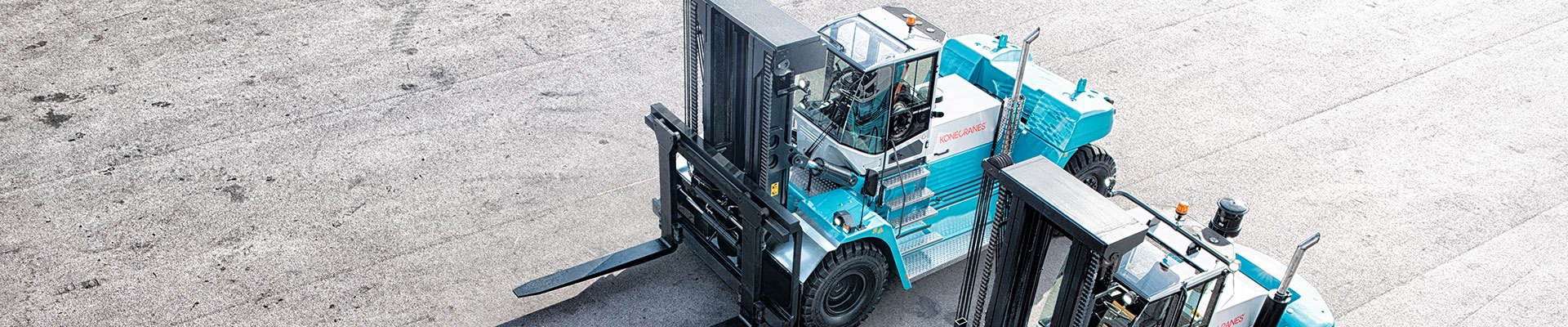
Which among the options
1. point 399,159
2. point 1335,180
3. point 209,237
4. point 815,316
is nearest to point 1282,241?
point 1335,180

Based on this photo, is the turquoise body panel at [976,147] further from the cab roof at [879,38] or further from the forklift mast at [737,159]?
the cab roof at [879,38]

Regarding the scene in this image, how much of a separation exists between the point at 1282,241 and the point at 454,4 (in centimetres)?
879

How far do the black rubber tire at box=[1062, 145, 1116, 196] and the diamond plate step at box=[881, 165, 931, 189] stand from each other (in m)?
1.74

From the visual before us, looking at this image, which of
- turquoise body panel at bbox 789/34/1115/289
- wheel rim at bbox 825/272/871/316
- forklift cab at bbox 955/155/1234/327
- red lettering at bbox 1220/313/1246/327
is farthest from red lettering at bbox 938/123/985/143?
red lettering at bbox 1220/313/1246/327

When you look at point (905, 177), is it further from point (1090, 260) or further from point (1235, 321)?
point (1090, 260)

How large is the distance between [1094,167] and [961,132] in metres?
1.65

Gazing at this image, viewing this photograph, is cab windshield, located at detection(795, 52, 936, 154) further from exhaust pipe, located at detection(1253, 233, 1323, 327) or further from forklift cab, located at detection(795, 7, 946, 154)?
exhaust pipe, located at detection(1253, 233, 1323, 327)

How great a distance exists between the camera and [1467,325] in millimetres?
9680

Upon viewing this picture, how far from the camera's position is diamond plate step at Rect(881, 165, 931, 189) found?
29.5 ft

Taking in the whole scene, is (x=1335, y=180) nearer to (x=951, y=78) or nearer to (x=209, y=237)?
(x=951, y=78)

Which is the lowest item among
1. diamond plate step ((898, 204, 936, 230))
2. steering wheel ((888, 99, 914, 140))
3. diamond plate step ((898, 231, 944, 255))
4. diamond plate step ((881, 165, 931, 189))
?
diamond plate step ((898, 231, 944, 255))

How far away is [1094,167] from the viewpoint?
34.4 feet

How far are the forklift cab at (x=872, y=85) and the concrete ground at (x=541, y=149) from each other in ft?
5.24

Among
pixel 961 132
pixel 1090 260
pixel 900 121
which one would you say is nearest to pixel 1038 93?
pixel 961 132
